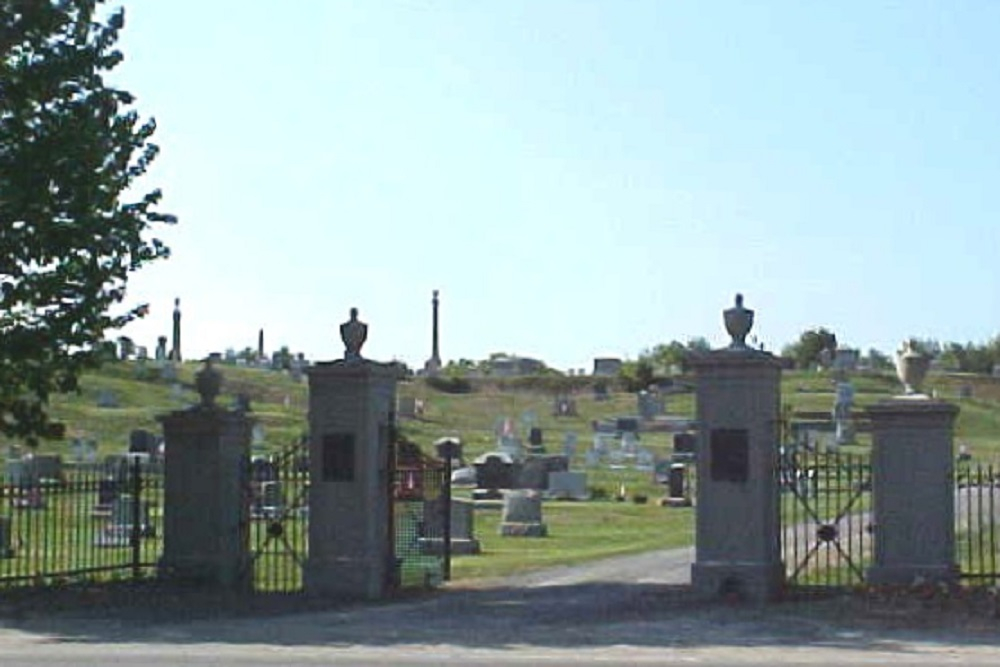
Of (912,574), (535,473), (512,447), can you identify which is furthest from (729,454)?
(512,447)

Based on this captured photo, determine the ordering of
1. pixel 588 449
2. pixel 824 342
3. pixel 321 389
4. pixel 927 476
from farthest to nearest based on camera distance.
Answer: pixel 824 342 < pixel 588 449 < pixel 321 389 < pixel 927 476

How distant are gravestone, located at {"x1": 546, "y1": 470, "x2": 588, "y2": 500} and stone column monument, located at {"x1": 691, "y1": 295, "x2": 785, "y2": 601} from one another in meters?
25.9

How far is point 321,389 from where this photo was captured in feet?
73.5

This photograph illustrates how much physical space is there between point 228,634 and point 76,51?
7202mm

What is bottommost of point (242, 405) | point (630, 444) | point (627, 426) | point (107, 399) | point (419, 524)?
point (419, 524)

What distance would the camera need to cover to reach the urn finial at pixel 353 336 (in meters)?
22.7

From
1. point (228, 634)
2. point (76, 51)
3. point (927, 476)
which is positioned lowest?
point (228, 634)

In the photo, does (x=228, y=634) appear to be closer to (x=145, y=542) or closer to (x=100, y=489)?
(x=100, y=489)

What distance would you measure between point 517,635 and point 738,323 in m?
4.92

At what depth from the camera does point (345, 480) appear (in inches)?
875

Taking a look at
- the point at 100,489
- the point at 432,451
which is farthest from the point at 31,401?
the point at 432,451

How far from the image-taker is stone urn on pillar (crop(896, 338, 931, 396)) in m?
21.6

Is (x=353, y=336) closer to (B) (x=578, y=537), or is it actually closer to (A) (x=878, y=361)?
(B) (x=578, y=537)

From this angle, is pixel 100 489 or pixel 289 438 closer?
pixel 100 489
